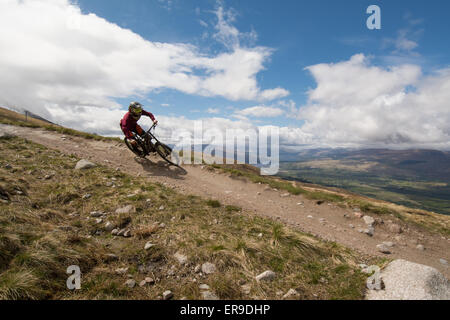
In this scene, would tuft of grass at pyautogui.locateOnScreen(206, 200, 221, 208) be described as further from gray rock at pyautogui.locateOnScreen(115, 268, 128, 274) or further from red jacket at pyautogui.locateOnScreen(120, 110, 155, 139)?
red jacket at pyautogui.locateOnScreen(120, 110, 155, 139)

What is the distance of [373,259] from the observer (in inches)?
275

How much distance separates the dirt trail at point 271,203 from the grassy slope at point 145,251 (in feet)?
6.94

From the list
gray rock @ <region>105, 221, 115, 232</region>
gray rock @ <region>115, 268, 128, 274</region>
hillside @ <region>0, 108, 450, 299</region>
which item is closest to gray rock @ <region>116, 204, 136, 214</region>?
hillside @ <region>0, 108, 450, 299</region>

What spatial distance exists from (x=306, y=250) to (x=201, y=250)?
3.44 meters

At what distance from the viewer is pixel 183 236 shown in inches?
258

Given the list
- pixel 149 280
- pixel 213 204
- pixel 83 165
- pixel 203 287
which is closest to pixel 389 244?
pixel 213 204

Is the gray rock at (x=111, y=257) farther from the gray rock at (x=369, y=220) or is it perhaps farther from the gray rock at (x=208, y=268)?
the gray rock at (x=369, y=220)

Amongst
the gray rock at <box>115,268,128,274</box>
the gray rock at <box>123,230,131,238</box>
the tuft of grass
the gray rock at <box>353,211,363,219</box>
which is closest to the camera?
the gray rock at <box>115,268,128,274</box>

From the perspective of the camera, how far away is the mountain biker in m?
14.8

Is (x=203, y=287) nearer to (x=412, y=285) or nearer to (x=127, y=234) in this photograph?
(x=127, y=234)

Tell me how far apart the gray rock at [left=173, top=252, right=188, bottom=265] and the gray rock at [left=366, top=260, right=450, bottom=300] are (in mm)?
4500

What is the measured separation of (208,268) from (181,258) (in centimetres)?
86
